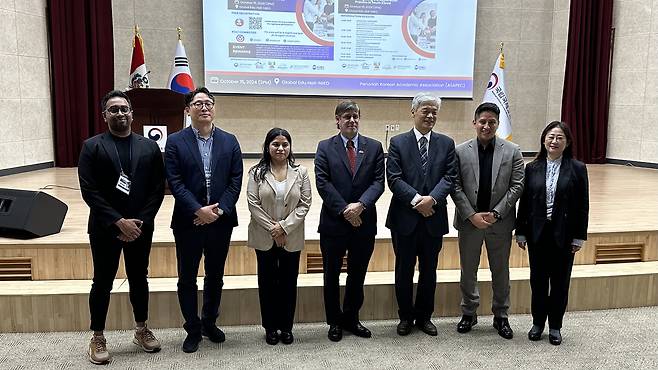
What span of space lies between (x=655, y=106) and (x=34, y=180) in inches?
322

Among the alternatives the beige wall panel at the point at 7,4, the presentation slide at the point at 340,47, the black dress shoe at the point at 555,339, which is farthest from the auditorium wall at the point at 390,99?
the black dress shoe at the point at 555,339

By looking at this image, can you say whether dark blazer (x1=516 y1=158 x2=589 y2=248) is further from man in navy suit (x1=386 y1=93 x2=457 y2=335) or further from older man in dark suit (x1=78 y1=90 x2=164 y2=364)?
older man in dark suit (x1=78 y1=90 x2=164 y2=364)

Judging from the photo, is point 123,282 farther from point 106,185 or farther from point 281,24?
point 281,24

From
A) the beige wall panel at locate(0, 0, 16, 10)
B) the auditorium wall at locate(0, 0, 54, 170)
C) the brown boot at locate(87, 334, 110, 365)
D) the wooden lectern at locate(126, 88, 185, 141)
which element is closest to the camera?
the brown boot at locate(87, 334, 110, 365)

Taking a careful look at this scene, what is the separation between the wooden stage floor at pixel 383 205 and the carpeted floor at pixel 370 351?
72cm

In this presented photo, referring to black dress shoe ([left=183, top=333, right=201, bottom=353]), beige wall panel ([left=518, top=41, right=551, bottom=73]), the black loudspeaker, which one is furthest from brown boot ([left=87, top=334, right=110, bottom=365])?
beige wall panel ([left=518, top=41, right=551, bottom=73])

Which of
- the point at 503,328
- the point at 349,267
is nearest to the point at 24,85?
the point at 349,267

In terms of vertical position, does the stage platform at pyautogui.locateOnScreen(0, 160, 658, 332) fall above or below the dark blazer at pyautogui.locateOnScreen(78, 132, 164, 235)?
below

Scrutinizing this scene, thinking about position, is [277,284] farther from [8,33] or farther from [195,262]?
[8,33]

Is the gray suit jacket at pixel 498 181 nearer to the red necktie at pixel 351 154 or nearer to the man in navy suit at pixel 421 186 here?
the man in navy suit at pixel 421 186

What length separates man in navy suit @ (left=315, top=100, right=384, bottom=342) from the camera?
10.1 feet

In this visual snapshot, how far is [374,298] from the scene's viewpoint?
353 cm

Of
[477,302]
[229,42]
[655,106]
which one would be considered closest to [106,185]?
[477,302]

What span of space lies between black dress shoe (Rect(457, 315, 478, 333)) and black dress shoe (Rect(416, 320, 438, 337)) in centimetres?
17
